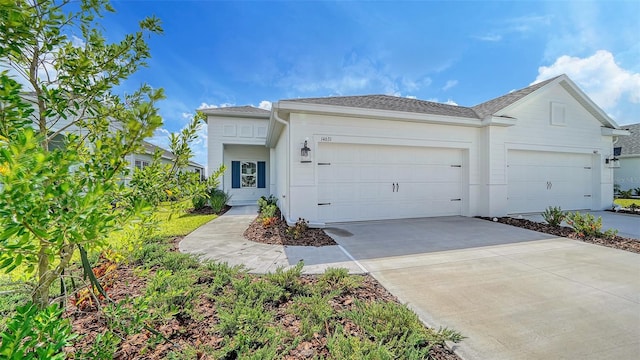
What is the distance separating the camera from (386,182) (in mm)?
7660

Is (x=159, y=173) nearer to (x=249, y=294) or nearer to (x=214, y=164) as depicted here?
(x=249, y=294)

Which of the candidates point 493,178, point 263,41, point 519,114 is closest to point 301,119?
point 263,41

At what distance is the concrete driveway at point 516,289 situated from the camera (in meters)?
2.23

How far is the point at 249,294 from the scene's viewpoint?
9.26ft

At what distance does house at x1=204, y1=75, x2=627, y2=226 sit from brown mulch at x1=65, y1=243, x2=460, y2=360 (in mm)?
3857

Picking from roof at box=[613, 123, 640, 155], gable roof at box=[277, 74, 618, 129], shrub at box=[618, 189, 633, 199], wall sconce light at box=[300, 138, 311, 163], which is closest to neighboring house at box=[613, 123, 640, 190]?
roof at box=[613, 123, 640, 155]

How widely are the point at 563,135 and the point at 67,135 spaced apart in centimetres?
1332

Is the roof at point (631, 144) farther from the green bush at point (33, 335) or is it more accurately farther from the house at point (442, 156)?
the green bush at point (33, 335)

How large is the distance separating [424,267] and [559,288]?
165 cm

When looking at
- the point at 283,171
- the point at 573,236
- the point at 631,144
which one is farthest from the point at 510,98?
the point at 631,144

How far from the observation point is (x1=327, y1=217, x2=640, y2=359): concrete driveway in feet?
7.32

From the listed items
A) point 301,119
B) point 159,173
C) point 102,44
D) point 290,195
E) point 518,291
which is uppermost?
point 301,119

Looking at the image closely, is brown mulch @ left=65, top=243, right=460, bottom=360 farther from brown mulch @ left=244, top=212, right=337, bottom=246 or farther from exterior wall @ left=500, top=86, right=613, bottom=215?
exterior wall @ left=500, top=86, right=613, bottom=215

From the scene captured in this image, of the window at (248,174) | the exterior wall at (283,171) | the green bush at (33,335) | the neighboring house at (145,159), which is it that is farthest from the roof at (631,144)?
the green bush at (33,335)
